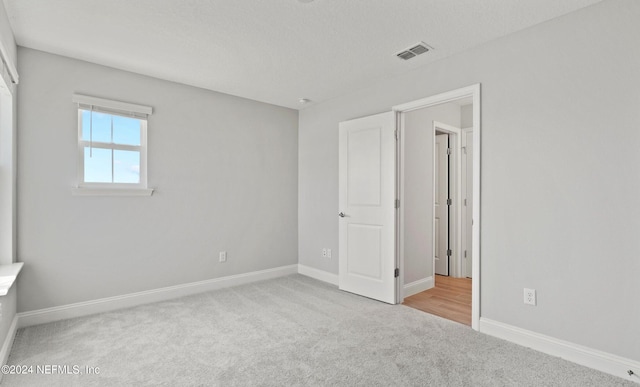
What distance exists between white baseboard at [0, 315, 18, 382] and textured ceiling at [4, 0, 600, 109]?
235 cm

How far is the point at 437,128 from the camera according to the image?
4461mm

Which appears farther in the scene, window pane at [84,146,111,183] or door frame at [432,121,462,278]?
door frame at [432,121,462,278]

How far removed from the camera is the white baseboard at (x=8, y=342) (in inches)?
85.0

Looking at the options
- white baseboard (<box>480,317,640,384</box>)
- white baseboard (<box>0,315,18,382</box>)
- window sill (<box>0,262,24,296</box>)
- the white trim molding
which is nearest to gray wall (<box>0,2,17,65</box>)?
the white trim molding

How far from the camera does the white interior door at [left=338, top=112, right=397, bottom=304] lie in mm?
3500

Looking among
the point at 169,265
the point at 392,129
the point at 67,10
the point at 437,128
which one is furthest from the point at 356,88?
the point at 169,265

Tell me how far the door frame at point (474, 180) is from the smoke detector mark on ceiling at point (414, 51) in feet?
1.46

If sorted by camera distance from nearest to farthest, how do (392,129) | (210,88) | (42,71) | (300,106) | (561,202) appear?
(561,202), (42,71), (392,129), (210,88), (300,106)

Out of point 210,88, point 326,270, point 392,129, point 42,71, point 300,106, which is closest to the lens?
point 42,71

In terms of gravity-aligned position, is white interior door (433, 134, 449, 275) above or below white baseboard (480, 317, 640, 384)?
above

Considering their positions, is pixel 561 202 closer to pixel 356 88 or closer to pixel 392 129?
pixel 392 129

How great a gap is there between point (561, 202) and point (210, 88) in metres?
3.74

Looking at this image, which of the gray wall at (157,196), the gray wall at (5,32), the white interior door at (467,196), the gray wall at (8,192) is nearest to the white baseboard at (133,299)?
the gray wall at (157,196)

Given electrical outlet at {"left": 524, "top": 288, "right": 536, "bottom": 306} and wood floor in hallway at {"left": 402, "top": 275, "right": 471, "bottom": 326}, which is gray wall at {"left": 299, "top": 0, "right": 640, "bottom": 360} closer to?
electrical outlet at {"left": 524, "top": 288, "right": 536, "bottom": 306}
